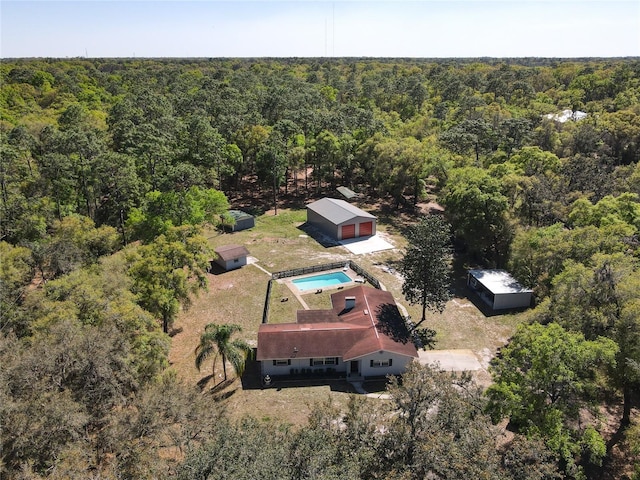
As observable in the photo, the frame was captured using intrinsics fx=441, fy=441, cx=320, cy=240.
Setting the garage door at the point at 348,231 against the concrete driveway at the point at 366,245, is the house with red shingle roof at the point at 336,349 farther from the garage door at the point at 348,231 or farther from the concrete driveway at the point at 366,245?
the garage door at the point at 348,231

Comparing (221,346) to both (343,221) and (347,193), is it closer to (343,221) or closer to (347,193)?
(343,221)

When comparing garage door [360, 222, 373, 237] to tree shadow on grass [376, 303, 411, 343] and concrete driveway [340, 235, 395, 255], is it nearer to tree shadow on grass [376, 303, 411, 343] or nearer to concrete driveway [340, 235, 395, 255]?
concrete driveway [340, 235, 395, 255]

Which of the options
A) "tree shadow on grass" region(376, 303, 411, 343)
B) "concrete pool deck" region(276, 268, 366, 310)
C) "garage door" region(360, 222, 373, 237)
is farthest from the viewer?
"garage door" region(360, 222, 373, 237)

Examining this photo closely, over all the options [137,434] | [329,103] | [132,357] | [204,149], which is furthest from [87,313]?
[329,103]

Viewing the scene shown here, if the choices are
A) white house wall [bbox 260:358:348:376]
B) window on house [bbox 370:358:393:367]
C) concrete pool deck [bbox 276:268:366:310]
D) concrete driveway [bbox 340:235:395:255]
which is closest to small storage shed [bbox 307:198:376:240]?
concrete driveway [bbox 340:235:395:255]

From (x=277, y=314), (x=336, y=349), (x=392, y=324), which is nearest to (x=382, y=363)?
(x=336, y=349)

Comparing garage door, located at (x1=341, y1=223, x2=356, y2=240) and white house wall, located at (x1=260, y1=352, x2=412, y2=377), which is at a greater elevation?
garage door, located at (x1=341, y1=223, x2=356, y2=240)
